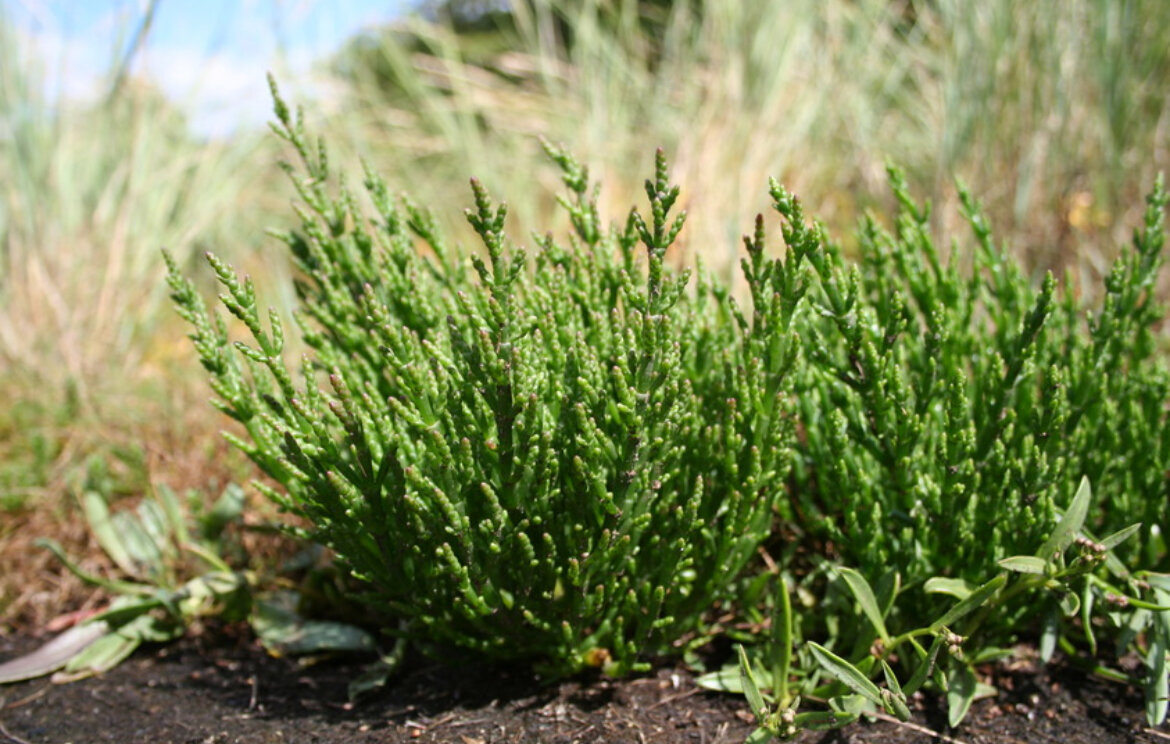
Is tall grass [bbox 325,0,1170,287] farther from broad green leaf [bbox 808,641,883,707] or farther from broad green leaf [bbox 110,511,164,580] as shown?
broad green leaf [bbox 808,641,883,707]

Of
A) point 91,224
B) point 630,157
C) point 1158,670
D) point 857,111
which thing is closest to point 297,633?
point 1158,670

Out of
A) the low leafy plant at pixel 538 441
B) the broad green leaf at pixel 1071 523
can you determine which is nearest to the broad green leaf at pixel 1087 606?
the broad green leaf at pixel 1071 523

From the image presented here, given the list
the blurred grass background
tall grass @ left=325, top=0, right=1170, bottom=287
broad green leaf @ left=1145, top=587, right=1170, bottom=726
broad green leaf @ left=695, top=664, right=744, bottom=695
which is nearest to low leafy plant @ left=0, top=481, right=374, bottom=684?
the blurred grass background

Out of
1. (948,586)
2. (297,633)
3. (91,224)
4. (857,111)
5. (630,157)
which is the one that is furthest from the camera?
(630,157)

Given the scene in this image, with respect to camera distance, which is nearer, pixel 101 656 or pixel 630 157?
pixel 101 656

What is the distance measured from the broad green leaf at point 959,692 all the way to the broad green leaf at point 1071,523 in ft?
0.92

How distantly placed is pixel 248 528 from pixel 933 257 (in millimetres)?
1698

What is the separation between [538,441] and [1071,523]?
2.79ft

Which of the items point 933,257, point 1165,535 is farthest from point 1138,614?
point 933,257

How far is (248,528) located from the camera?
2289mm

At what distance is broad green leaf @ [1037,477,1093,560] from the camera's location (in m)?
1.49

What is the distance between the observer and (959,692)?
1.62 m

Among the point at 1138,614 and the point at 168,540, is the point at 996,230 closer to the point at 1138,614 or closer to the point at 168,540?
the point at 1138,614

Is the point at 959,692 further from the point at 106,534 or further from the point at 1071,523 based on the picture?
the point at 106,534
